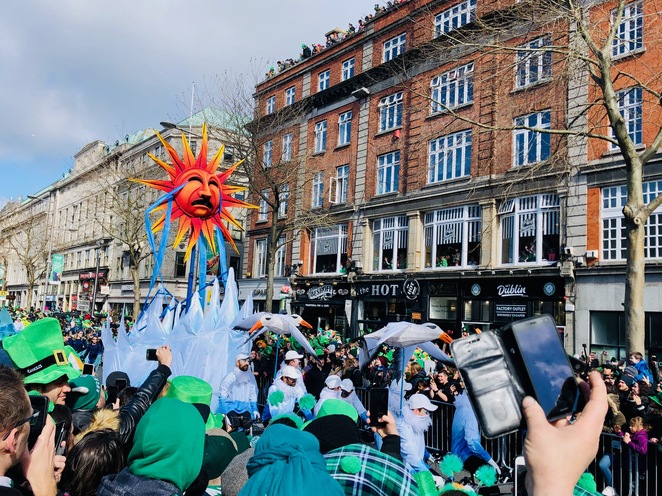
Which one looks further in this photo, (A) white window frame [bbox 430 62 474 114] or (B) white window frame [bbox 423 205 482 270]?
(A) white window frame [bbox 430 62 474 114]

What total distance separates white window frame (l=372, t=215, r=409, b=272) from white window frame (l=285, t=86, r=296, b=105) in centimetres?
1111

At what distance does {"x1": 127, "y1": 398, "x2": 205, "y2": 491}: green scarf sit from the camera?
8.38 feet

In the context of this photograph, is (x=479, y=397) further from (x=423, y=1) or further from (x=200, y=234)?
(x=423, y=1)

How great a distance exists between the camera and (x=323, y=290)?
2886 cm

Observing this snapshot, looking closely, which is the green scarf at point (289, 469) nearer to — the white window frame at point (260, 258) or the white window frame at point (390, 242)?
the white window frame at point (390, 242)

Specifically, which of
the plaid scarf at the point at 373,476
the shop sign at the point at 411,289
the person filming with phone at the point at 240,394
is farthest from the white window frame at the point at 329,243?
the plaid scarf at the point at 373,476

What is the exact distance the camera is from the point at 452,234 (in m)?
23.3

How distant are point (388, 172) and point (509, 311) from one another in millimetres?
9566

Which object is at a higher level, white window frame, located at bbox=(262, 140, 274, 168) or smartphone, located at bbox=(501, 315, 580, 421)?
white window frame, located at bbox=(262, 140, 274, 168)

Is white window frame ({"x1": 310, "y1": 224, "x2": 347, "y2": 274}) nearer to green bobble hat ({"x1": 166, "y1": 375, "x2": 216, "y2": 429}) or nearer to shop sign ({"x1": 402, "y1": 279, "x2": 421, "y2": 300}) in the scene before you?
shop sign ({"x1": 402, "y1": 279, "x2": 421, "y2": 300})

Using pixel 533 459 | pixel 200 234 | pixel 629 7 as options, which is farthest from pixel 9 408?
pixel 629 7

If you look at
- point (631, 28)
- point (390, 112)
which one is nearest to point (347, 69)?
point (390, 112)

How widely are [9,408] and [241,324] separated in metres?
10.9

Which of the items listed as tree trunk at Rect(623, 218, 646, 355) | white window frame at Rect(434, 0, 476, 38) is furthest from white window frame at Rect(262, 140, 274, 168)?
tree trunk at Rect(623, 218, 646, 355)
